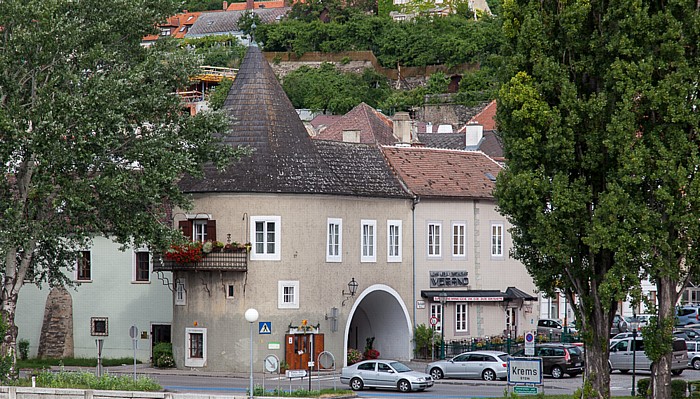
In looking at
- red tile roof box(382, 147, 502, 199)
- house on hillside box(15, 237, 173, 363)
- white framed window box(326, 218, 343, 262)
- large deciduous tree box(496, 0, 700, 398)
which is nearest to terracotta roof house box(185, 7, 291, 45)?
red tile roof box(382, 147, 502, 199)

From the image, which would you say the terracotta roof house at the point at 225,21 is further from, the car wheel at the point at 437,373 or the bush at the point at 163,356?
the car wheel at the point at 437,373

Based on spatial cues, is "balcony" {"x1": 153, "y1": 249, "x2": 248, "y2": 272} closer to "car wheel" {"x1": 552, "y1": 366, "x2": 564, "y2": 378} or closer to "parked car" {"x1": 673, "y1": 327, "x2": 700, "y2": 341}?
"car wheel" {"x1": 552, "y1": 366, "x2": 564, "y2": 378}

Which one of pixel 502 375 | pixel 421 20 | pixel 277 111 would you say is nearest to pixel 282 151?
pixel 277 111

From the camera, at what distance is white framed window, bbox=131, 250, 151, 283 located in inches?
2287

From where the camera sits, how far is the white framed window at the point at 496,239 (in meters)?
62.3

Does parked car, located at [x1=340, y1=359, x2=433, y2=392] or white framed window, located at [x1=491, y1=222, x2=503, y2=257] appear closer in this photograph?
parked car, located at [x1=340, y1=359, x2=433, y2=392]

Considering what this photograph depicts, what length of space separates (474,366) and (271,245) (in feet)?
29.8

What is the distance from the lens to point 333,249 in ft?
181

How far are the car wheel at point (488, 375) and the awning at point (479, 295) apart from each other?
27.7 ft

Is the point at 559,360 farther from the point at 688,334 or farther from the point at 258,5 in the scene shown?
the point at 258,5

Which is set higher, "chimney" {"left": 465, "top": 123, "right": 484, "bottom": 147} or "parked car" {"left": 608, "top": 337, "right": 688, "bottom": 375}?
"chimney" {"left": 465, "top": 123, "right": 484, "bottom": 147}

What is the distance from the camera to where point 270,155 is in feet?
176

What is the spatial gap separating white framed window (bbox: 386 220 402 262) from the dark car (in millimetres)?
8409

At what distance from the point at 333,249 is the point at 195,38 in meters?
112
